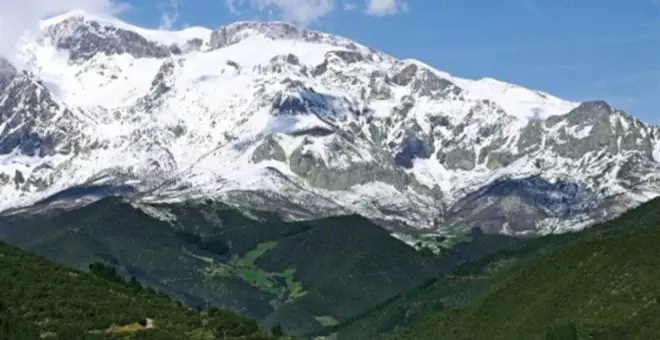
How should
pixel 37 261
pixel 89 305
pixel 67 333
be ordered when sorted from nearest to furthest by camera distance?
pixel 67 333 < pixel 89 305 < pixel 37 261

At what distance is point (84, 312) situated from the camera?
16188 centimetres

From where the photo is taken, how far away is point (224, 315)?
18275 cm

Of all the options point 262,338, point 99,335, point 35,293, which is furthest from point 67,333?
point 262,338

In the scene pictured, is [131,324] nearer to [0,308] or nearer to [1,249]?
[0,308]

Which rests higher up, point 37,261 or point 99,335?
point 37,261

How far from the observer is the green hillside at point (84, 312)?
15575 cm

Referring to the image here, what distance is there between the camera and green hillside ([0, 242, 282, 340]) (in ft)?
511

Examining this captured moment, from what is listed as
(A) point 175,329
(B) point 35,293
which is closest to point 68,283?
(B) point 35,293

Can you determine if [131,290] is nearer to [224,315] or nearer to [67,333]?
[224,315]

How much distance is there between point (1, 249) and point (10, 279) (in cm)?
1728

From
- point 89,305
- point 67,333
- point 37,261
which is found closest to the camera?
point 67,333

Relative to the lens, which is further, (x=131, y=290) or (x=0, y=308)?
(x=131, y=290)

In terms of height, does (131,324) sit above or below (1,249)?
below

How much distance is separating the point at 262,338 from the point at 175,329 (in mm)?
13148
